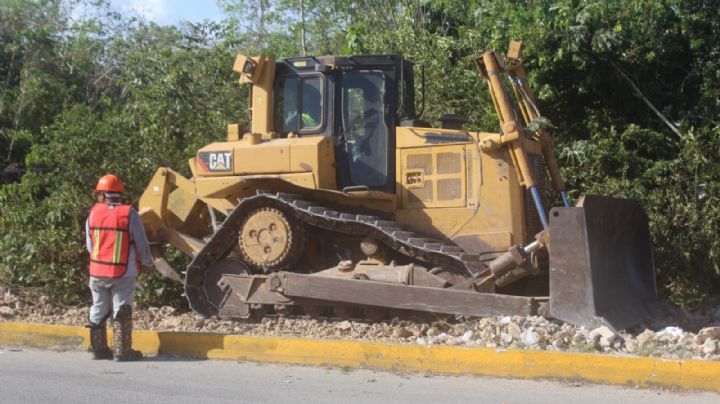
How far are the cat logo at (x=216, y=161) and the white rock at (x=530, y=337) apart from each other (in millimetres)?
3801

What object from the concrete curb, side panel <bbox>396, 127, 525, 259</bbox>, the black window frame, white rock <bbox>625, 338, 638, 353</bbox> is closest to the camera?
the concrete curb

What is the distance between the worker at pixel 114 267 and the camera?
776 cm

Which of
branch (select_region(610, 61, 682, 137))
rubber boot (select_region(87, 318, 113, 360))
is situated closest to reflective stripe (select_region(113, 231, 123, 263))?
rubber boot (select_region(87, 318, 113, 360))

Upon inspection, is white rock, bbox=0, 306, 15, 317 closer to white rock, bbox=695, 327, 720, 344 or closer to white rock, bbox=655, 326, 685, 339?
white rock, bbox=655, 326, 685, 339

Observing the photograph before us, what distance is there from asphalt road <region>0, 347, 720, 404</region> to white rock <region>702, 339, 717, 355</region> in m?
0.90

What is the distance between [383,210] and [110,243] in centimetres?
291

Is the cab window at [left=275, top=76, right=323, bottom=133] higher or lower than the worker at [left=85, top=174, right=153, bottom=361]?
higher

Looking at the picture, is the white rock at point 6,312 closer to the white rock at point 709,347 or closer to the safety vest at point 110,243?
the safety vest at point 110,243

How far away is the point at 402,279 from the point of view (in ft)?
29.3

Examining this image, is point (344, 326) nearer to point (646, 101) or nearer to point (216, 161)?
point (216, 161)

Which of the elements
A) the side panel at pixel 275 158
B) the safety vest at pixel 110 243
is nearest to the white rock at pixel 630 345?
the side panel at pixel 275 158

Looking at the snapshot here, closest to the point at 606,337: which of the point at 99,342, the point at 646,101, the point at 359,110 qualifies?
the point at 359,110

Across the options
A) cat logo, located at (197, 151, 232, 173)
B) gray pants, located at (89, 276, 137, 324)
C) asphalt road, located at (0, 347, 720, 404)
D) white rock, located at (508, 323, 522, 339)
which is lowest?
asphalt road, located at (0, 347, 720, 404)

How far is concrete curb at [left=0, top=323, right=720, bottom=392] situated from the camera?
6.54 meters
